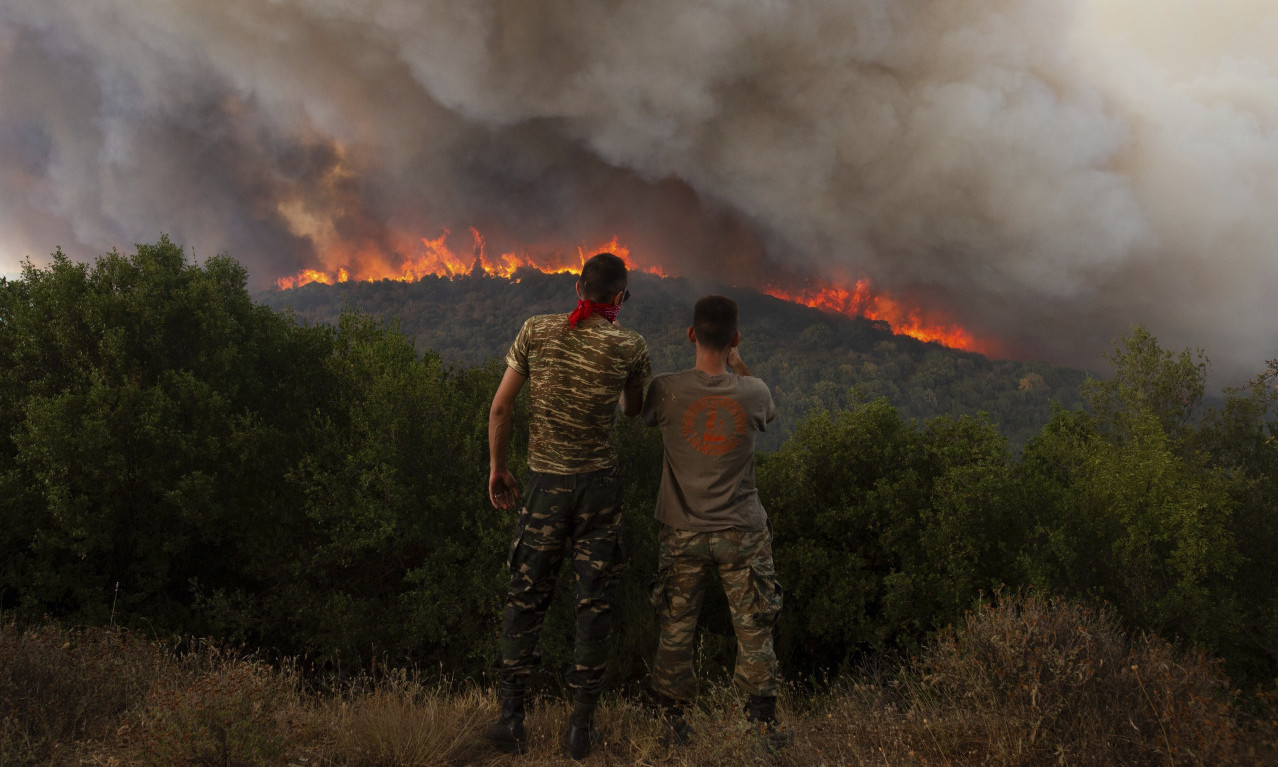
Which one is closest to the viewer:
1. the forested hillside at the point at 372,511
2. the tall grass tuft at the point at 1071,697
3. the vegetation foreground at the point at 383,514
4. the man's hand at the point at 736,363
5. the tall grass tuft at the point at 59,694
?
the tall grass tuft at the point at 1071,697

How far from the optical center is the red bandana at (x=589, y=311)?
173 inches

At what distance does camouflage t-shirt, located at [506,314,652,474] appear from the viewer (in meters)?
4.39

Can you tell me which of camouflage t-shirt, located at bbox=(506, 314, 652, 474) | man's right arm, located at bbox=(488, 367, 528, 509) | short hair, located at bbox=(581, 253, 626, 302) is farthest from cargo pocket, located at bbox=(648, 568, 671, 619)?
short hair, located at bbox=(581, 253, 626, 302)

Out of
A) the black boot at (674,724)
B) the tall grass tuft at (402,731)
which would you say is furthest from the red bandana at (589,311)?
the tall grass tuft at (402,731)

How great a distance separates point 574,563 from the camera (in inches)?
172

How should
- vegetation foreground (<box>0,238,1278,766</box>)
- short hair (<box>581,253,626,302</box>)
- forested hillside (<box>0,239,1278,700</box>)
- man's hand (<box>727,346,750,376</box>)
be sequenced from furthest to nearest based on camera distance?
1. forested hillside (<box>0,239,1278,700</box>)
2. vegetation foreground (<box>0,238,1278,766</box>)
3. man's hand (<box>727,346,750,376</box>)
4. short hair (<box>581,253,626,302</box>)

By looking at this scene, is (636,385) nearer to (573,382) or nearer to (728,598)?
(573,382)

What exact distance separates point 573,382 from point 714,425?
109 centimetres

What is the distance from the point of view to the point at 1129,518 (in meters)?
25.0

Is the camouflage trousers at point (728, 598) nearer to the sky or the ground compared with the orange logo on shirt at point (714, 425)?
nearer to the ground

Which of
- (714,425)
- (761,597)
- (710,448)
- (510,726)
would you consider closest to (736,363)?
(714,425)

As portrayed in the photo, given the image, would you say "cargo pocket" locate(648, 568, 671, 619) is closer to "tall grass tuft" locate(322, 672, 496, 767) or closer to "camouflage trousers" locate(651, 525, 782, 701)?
"camouflage trousers" locate(651, 525, 782, 701)

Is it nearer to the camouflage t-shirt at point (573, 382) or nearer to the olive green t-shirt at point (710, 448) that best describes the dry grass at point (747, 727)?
the olive green t-shirt at point (710, 448)

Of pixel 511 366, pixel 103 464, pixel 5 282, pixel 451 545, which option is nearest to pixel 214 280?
pixel 5 282
